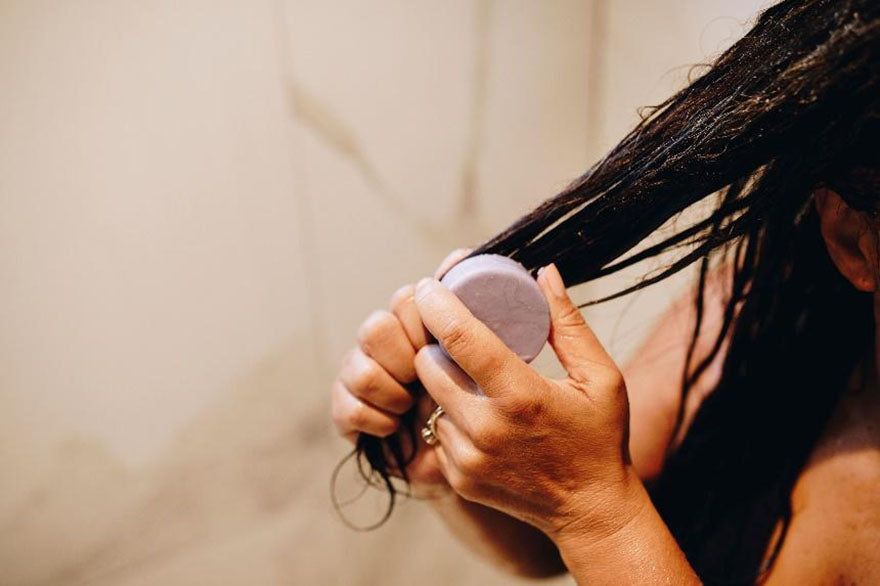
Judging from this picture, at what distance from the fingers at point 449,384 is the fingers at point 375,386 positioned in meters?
0.05

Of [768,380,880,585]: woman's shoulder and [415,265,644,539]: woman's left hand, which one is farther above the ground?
[415,265,644,539]: woman's left hand

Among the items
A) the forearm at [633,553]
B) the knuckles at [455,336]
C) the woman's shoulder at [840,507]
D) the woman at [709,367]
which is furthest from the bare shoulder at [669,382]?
the knuckles at [455,336]

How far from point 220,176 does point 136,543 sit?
0.45 metres

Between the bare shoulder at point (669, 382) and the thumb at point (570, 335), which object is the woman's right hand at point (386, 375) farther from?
the bare shoulder at point (669, 382)

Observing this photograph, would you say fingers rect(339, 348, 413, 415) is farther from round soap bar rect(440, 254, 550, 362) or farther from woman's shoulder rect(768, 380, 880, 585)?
woman's shoulder rect(768, 380, 880, 585)

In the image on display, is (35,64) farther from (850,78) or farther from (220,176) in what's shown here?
(850,78)

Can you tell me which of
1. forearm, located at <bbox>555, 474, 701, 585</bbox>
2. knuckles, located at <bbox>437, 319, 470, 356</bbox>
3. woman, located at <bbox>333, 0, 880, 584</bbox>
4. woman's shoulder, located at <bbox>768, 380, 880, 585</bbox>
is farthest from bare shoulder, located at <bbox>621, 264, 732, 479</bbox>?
knuckles, located at <bbox>437, 319, 470, 356</bbox>

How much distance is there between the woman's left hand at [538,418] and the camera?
369 mm

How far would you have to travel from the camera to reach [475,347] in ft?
1.19

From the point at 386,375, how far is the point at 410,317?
56 millimetres

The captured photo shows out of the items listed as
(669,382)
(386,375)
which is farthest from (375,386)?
(669,382)

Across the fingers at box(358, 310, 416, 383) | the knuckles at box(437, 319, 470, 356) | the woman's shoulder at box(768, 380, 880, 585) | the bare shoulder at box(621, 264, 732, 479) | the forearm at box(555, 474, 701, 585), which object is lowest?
the woman's shoulder at box(768, 380, 880, 585)

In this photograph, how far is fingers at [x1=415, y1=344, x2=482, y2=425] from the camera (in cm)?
39

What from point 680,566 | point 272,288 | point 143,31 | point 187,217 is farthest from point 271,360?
point 680,566
